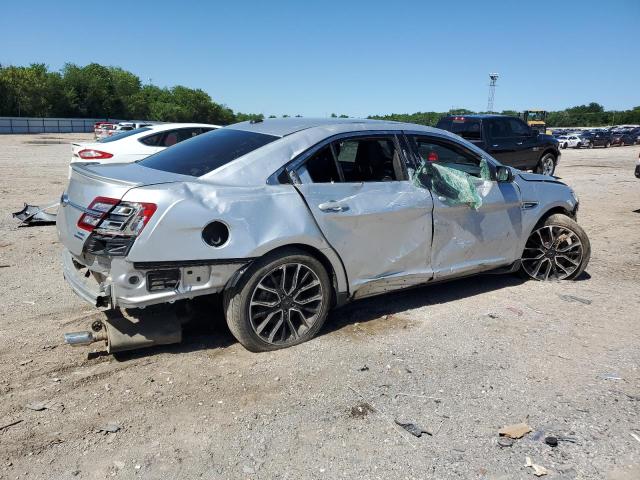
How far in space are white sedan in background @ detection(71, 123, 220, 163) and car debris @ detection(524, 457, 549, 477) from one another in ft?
26.5

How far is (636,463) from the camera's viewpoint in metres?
2.86

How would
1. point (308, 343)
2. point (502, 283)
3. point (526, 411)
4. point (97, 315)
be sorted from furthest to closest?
point (502, 283)
point (97, 315)
point (308, 343)
point (526, 411)

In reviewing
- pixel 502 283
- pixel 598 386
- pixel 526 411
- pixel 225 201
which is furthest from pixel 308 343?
pixel 502 283

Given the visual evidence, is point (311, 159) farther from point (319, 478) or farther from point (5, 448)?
point (5, 448)

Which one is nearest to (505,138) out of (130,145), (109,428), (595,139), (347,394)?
(130,145)

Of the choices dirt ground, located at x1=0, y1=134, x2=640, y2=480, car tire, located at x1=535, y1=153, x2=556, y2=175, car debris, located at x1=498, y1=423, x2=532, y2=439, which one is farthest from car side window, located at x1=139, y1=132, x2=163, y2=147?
car tire, located at x1=535, y1=153, x2=556, y2=175

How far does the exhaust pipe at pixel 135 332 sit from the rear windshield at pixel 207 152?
1.07 meters

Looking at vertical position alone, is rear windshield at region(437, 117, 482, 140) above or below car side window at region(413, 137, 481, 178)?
above

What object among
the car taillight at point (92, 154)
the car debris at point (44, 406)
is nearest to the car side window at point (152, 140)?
the car taillight at point (92, 154)

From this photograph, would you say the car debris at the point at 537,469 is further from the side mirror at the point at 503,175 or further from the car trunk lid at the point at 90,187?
the side mirror at the point at 503,175

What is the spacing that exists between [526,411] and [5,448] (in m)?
2.96

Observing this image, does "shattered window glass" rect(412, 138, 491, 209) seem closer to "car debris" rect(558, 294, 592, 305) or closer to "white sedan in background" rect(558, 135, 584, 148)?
"car debris" rect(558, 294, 592, 305)

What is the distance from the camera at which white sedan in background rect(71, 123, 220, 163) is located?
1002 cm

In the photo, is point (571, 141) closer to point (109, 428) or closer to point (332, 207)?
point (332, 207)
